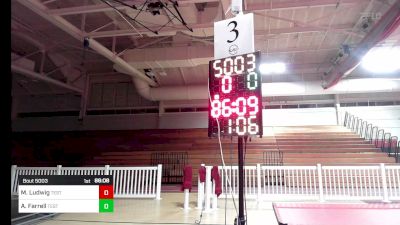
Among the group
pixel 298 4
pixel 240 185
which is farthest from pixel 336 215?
pixel 298 4

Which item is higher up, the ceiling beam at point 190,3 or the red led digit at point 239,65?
the ceiling beam at point 190,3

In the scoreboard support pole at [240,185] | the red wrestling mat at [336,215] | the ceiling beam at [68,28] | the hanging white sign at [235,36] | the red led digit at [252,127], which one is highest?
the ceiling beam at [68,28]

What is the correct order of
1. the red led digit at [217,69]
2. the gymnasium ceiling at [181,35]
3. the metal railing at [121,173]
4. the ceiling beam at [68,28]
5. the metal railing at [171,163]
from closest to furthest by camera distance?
the red led digit at [217,69], the ceiling beam at [68,28], the gymnasium ceiling at [181,35], the metal railing at [121,173], the metal railing at [171,163]

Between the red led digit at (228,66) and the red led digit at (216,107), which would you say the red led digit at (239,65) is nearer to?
Answer: the red led digit at (228,66)

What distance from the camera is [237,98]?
3.07 m

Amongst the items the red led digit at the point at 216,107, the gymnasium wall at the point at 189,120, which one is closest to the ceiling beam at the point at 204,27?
the red led digit at the point at 216,107

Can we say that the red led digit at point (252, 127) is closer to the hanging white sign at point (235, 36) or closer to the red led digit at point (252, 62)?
the red led digit at point (252, 62)

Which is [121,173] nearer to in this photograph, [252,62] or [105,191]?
[105,191]

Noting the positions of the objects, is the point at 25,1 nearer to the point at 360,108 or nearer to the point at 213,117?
the point at 213,117

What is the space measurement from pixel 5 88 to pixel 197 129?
14552 mm

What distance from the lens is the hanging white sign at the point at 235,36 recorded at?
312 centimetres

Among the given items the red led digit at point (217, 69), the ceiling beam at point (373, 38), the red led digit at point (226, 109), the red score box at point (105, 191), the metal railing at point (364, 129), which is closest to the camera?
the red score box at point (105, 191)

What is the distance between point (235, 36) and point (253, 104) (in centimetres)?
80
